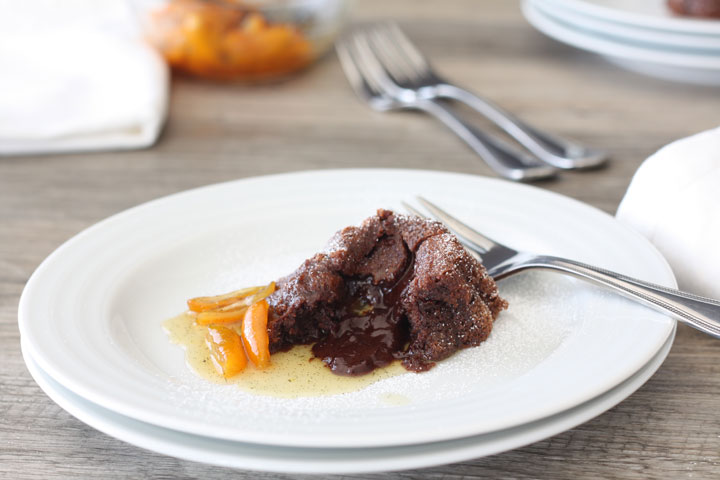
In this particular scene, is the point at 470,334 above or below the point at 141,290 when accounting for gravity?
above

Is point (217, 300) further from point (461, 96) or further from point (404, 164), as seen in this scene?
point (461, 96)

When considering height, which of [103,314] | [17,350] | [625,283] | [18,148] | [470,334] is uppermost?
[625,283]

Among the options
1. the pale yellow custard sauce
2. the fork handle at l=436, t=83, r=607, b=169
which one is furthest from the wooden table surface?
the pale yellow custard sauce

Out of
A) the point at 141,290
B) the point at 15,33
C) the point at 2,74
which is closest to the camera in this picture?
the point at 141,290

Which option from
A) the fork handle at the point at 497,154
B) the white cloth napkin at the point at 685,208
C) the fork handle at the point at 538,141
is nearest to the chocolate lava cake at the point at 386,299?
the white cloth napkin at the point at 685,208

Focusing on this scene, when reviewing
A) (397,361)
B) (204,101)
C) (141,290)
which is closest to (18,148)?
(204,101)

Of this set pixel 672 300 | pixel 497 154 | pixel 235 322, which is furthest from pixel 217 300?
pixel 497 154

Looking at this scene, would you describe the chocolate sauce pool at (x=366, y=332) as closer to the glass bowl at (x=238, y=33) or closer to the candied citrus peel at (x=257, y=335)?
the candied citrus peel at (x=257, y=335)

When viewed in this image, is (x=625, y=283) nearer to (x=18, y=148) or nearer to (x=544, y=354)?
(x=544, y=354)
